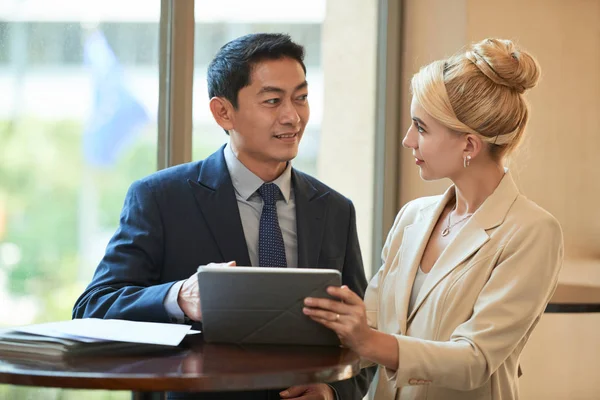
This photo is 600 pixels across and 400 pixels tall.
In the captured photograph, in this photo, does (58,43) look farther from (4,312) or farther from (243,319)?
(243,319)

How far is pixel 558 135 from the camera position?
410 centimetres

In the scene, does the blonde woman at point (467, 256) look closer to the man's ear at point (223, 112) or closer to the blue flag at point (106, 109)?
the man's ear at point (223, 112)

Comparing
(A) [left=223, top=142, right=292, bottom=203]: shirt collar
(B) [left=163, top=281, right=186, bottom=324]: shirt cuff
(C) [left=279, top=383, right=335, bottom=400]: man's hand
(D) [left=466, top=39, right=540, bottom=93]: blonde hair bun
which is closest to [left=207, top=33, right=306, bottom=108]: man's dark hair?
(A) [left=223, top=142, right=292, bottom=203]: shirt collar

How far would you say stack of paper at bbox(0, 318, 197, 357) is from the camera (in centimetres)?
172

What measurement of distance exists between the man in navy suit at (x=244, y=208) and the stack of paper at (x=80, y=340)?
45 cm

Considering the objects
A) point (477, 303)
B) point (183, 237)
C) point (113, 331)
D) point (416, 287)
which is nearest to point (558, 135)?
point (416, 287)

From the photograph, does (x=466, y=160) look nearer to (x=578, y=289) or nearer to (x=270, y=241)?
(x=270, y=241)

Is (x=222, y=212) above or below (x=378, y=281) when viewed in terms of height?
above

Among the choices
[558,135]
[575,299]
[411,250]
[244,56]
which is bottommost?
[575,299]

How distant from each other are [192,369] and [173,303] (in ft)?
1.71

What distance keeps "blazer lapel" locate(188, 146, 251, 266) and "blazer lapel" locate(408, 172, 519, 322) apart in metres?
0.55

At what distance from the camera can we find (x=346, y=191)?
4383 millimetres

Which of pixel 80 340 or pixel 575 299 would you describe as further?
pixel 575 299

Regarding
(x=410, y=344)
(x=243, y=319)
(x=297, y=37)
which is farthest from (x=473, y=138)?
(x=297, y=37)
